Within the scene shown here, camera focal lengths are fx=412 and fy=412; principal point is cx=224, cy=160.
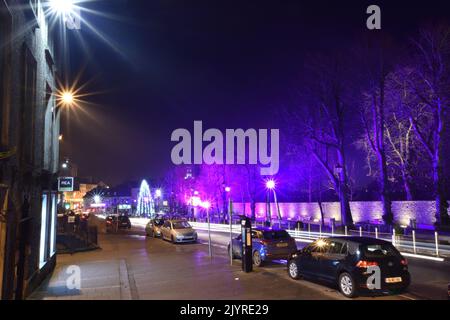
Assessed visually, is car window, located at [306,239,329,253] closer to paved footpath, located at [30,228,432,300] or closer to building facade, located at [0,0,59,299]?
paved footpath, located at [30,228,432,300]

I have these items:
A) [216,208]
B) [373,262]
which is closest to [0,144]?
[373,262]

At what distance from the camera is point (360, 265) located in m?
10.2

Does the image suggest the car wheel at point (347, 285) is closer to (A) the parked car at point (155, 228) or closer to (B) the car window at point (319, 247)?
(B) the car window at point (319, 247)

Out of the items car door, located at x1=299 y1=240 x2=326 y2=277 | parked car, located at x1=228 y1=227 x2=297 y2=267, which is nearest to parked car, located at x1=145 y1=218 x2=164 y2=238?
parked car, located at x1=228 y1=227 x2=297 y2=267

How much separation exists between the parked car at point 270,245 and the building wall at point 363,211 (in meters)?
21.6

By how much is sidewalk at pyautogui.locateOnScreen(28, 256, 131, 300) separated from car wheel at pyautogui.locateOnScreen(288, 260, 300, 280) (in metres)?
5.04

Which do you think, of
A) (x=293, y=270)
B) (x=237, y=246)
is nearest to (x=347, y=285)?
(x=293, y=270)

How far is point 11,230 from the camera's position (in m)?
8.27

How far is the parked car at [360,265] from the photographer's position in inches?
400

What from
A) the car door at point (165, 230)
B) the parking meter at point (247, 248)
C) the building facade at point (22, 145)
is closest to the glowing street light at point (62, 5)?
the building facade at point (22, 145)

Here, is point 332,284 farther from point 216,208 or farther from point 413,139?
point 216,208

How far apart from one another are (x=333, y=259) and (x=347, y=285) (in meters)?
0.94

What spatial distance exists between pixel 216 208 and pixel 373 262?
60.4 m

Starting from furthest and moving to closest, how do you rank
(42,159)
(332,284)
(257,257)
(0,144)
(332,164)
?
1. (332,164)
2. (257,257)
3. (42,159)
4. (332,284)
5. (0,144)
